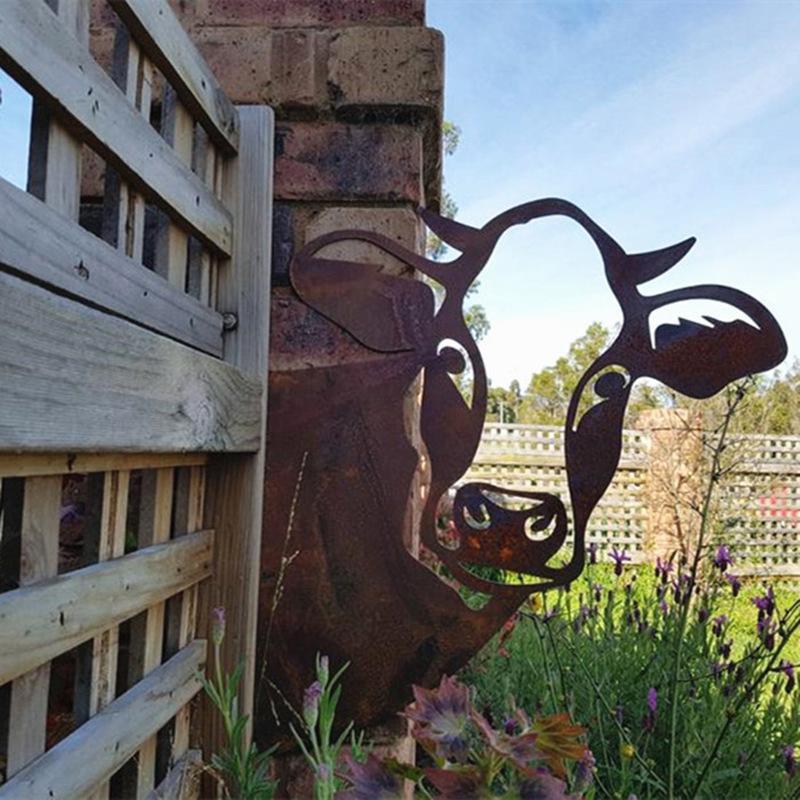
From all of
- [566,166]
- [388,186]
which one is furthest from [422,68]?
[566,166]

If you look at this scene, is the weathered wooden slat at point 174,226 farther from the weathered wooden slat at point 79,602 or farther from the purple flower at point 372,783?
the purple flower at point 372,783

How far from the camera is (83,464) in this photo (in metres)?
0.67

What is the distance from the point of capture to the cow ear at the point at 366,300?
117 cm

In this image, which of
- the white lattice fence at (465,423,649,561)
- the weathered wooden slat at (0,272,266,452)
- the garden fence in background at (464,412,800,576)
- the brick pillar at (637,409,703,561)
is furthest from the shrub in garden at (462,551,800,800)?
the white lattice fence at (465,423,649,561)

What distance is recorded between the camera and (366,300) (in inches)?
46.1

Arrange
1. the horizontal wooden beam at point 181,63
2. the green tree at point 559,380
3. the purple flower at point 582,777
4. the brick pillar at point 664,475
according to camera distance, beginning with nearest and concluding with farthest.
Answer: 1. the purple flower at point 582,777
2. the horizontal wooden beam at point 181,63
3. the brick pillar at point 664,475
4. the green tree at point 559,380

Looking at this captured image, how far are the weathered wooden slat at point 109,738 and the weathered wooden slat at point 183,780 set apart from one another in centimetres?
9

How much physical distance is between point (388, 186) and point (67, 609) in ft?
2.76

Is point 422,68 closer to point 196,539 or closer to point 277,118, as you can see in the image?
point 277,118

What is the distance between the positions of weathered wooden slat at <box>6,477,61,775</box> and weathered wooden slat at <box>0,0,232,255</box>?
32 centimetres

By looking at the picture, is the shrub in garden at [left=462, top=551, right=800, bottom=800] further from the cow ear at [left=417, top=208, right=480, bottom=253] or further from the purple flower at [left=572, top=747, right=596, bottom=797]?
the cow ear at [left=417, top=208, right=480, bottom=253]

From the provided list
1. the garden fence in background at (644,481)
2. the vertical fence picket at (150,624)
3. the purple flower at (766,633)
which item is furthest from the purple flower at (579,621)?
the garden fence in background at (644,481)

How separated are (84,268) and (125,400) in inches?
5.0

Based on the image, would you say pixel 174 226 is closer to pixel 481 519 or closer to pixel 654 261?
pixel 481 519
